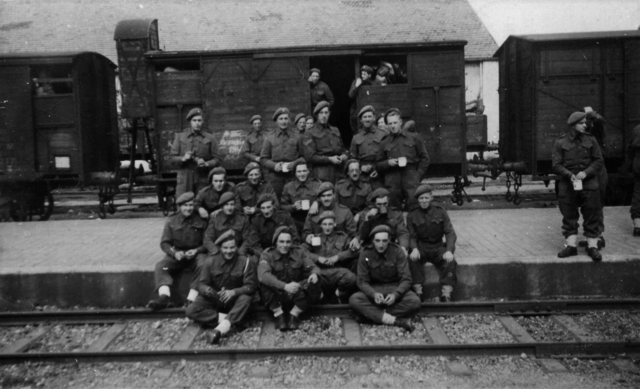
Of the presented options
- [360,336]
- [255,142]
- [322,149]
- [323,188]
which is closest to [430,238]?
[323,188]

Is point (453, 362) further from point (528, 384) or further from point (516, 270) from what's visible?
point (516, 270)

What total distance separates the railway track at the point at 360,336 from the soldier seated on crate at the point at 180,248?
0.36 meters

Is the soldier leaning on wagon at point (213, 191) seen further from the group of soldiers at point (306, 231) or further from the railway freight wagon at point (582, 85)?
the railway freight wagon at point (582, 85)

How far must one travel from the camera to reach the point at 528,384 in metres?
5.14

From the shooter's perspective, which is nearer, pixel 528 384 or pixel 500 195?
pixel 528 384

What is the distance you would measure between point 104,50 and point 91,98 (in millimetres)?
13171

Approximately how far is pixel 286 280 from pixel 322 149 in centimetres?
295

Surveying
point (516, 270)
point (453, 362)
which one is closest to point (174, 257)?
point (453, 362)

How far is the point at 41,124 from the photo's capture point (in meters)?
12.6

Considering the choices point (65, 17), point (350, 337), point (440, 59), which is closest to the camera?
point (350, 337)

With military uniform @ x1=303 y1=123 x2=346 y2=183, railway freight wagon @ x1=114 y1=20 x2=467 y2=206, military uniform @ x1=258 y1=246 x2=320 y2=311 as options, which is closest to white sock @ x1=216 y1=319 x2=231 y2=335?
military uniform @ x1=258 y1=246 x2=320 y2=311

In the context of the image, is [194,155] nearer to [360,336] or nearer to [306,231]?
[306,231]

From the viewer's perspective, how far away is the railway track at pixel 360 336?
19.1 feet

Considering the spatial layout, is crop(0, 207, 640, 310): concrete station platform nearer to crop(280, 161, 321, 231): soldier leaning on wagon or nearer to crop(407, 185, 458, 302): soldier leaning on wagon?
crop(407, 185, 458, 302): soldier leaning on wagon
